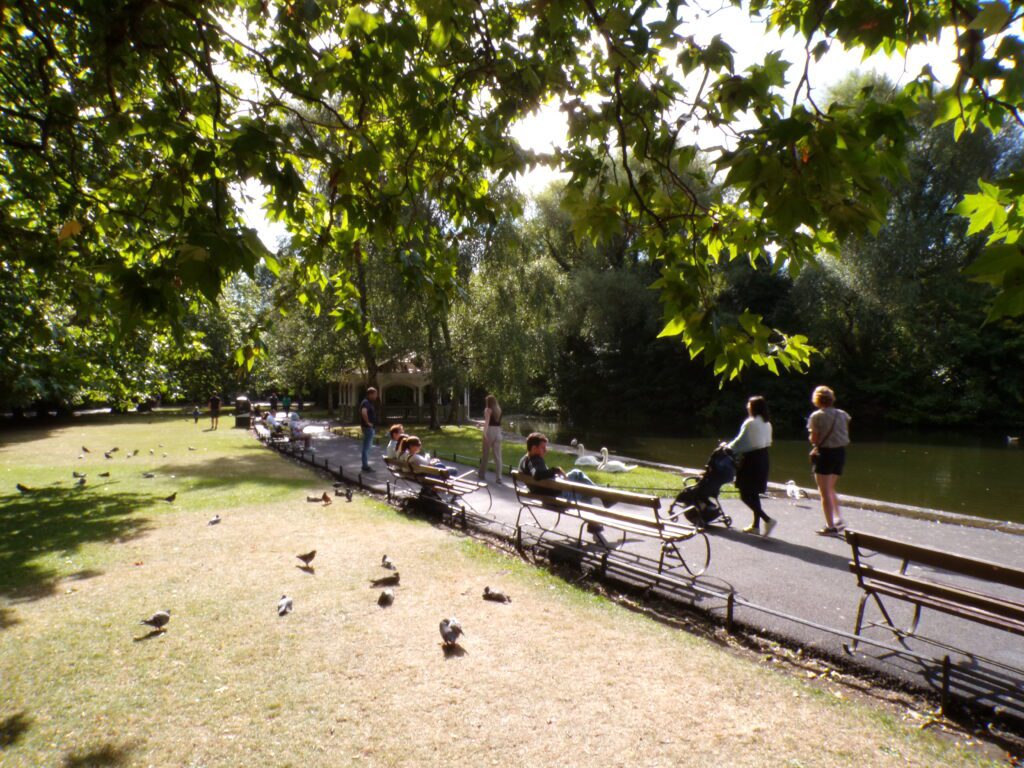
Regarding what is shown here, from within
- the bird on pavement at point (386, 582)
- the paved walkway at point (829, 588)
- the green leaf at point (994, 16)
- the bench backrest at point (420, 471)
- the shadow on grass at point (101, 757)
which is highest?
the green leaf at point (994, 16)

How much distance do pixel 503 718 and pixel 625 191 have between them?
127 inches

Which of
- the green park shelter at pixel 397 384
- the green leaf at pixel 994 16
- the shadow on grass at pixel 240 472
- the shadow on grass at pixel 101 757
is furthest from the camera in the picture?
the green park shelter at pixel 397 384

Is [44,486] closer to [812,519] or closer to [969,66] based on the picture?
[812,519]

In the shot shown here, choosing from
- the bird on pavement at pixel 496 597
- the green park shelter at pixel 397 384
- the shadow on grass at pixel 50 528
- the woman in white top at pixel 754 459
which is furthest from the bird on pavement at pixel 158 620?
the green park shelter at pixel 397 384

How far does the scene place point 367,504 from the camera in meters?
10.1

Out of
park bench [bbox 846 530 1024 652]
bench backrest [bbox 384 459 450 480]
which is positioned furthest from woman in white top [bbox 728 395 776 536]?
bench backrest [bbox 384 459 450 480]

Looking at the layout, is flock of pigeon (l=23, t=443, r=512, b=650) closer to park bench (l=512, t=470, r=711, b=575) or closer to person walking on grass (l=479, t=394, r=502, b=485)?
park bench (l=512, t=470, r=711, b=575)

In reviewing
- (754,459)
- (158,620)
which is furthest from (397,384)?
(158,620)

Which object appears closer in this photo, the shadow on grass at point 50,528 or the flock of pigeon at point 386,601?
the flock of pigeon at point 386,601

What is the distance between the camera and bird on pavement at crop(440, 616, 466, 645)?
4.55 metres

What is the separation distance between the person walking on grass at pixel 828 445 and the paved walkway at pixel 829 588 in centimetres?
44

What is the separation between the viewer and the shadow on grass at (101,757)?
3.23 m

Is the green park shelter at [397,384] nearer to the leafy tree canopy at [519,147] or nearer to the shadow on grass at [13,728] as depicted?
the leafy tree canopy at [519,147]

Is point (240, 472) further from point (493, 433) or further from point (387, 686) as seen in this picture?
point (387, 686)
